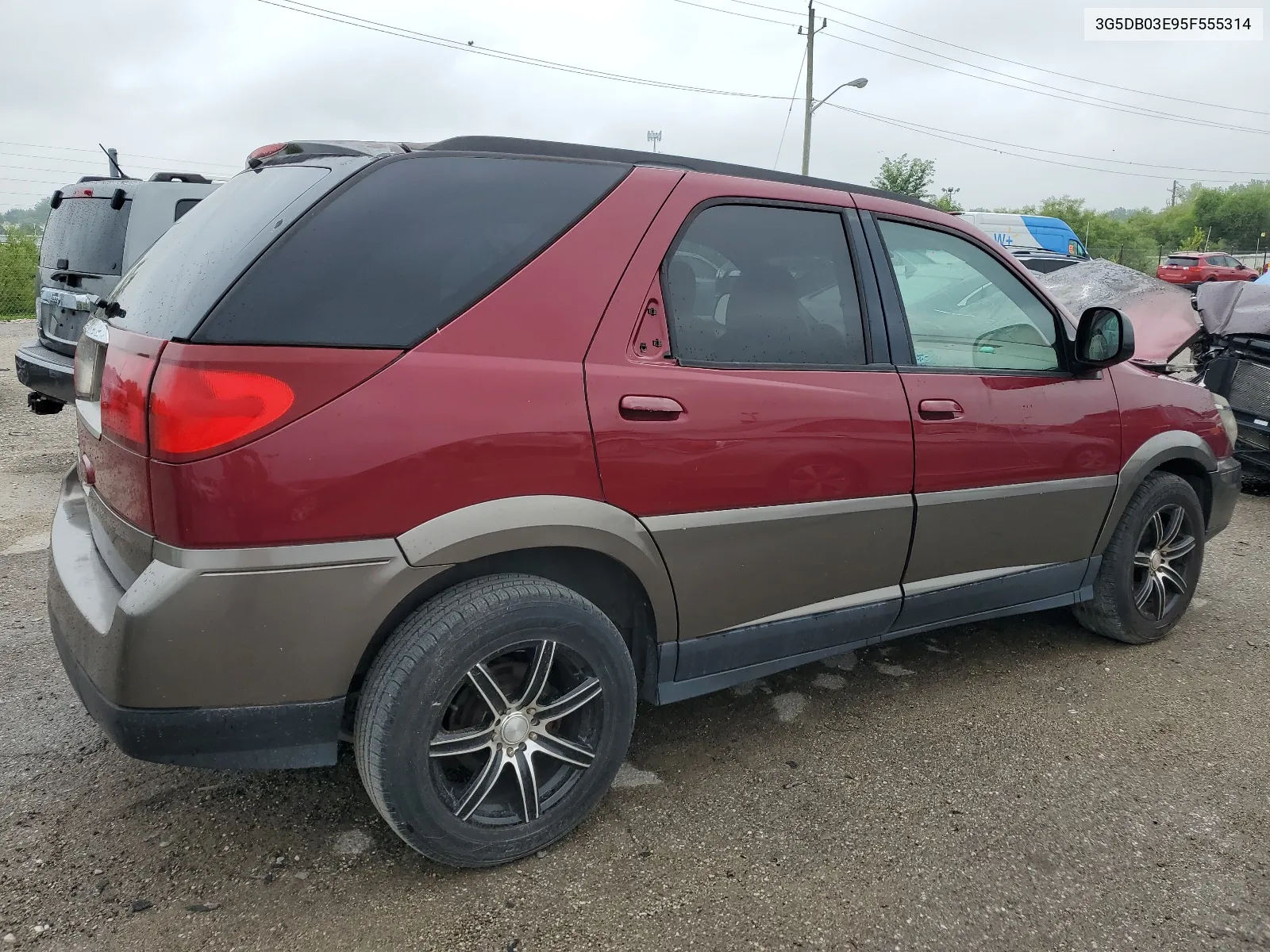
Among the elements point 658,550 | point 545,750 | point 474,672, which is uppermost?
point 658,550

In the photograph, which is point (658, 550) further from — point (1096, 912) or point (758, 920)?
point (1096, 912)

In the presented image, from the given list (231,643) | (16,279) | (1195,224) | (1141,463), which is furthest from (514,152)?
(1195,224)

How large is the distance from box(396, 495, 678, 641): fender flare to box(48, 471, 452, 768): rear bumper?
0.07 m

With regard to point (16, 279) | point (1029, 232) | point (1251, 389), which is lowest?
point (16, 279)

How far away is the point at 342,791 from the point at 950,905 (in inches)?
66.2

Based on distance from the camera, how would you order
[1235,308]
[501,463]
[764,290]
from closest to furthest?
[501,463]
[764,290]
[1235,308]

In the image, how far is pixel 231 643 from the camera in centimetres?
188

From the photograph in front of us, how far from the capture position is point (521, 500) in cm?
211

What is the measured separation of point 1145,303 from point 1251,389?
1.51 m

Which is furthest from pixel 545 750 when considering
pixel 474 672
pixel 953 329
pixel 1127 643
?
pixel 1127 643

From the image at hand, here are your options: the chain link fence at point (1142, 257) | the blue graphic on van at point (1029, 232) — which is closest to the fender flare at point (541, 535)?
the blue graphic on van at point (1029, 232)

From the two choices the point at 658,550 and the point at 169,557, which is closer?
the point at 169,557

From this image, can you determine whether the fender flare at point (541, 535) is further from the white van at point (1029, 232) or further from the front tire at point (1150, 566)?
the white van at point (1029, 232)

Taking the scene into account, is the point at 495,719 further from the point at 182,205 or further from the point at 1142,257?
the point at 1142,257
